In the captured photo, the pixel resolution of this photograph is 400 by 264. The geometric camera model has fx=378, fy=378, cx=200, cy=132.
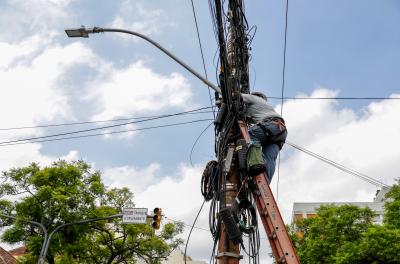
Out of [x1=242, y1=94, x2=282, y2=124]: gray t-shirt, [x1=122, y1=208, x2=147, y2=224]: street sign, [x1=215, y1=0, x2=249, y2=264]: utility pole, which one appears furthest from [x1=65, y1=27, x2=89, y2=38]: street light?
[x1=122, y1=208, x2=147, y2=224]: street sign

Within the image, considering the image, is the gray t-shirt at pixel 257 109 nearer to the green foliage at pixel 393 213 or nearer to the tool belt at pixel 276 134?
the tool belt at pixel 276 134

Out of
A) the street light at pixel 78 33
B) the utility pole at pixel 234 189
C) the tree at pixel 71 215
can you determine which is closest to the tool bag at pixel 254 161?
the utility pole at pixel 234 189

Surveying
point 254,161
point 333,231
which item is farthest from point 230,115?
point 333,231

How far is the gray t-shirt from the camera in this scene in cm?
525

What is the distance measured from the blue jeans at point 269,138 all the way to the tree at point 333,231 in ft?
62.3

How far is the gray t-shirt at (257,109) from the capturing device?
5.25 metres

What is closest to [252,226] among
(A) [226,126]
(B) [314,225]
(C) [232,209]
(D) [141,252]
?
(C) [232,209]

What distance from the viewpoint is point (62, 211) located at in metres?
19.6

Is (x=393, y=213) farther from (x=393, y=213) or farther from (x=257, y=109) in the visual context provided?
(x=257, y=109)

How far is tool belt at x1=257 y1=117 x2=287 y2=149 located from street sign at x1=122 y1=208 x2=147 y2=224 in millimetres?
8751

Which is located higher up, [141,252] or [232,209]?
[141,252]

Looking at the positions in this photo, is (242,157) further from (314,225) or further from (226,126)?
(314,225)

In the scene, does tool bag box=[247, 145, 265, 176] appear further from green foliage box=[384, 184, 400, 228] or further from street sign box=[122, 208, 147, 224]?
green foliage box=[384, 184, 400, 228]

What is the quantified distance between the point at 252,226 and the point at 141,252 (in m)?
20.0
